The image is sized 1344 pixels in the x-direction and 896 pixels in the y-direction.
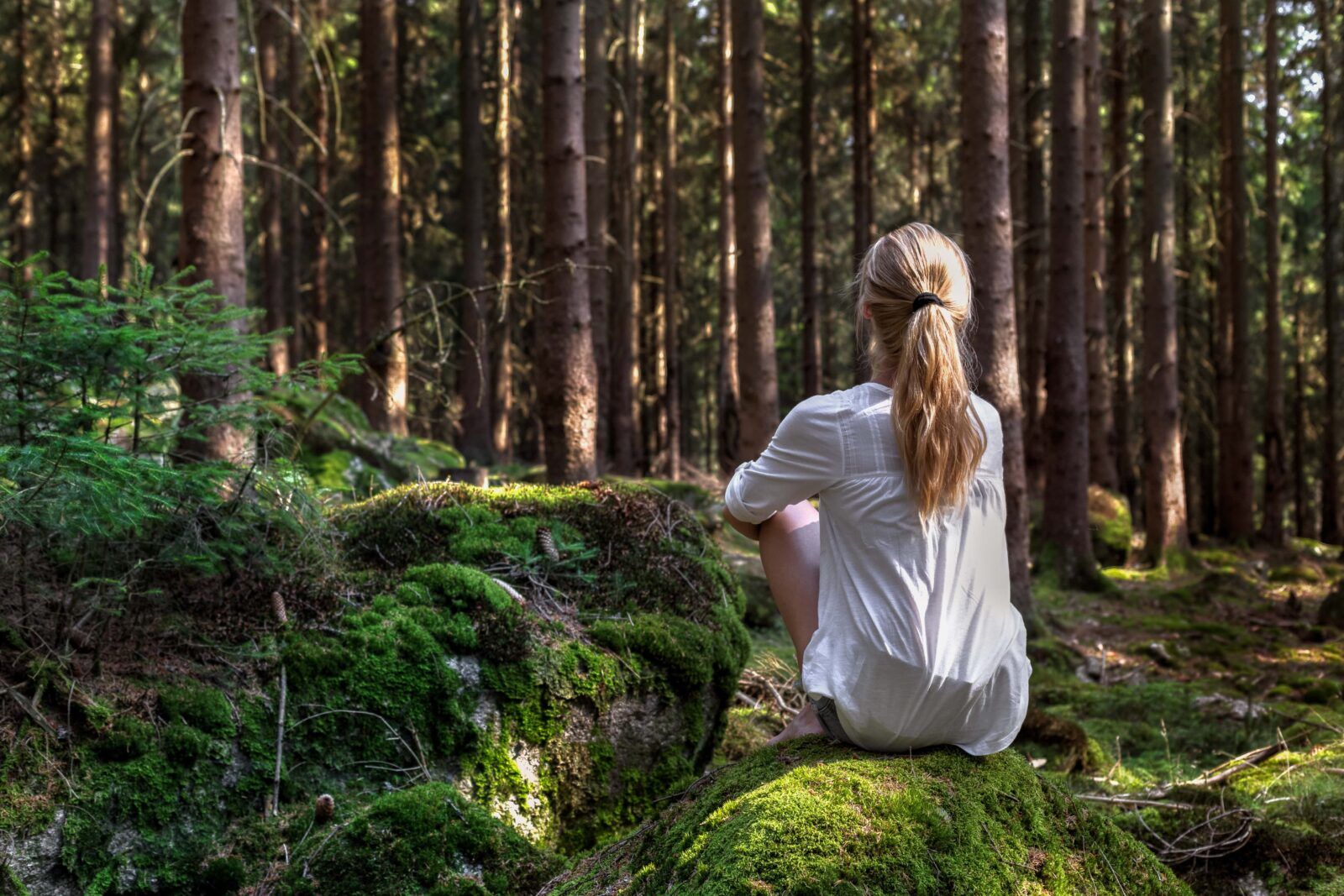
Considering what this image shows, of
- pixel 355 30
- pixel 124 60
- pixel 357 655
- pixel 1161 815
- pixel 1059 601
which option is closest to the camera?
pixel 357 655

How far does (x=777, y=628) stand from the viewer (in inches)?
302

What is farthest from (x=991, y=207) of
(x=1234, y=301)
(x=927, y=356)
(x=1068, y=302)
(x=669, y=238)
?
(x=669, y=238)

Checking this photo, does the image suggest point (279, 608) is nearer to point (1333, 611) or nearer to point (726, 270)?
point (1333, 611)

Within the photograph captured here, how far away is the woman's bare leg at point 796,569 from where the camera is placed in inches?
127

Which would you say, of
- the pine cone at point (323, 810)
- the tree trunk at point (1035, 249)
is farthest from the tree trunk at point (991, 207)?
the tree trunk at point (1035, 249)

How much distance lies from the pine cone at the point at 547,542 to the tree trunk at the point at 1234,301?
1576 cm

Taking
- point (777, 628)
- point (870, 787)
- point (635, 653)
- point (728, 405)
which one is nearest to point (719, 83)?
point (728, 405)

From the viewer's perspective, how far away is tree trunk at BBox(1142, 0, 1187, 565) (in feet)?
47.6

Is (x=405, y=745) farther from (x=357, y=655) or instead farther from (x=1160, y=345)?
(x=1160, y=345)

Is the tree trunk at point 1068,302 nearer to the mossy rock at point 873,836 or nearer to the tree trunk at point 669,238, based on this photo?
the tree trunk at point 669,238

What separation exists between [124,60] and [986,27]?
14.9m

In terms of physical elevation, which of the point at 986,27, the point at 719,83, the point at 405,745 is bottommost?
the point at 405,745

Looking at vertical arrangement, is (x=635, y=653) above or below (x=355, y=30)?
below

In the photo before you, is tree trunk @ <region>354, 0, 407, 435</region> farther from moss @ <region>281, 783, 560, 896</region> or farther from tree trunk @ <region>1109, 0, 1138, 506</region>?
moss @ <region>281, 783, 560, 896</region>
